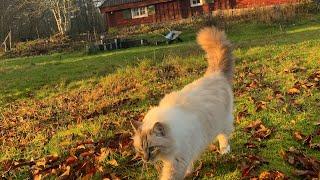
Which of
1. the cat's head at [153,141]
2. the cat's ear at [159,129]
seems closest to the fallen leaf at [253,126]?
the cat's head at [153,141]

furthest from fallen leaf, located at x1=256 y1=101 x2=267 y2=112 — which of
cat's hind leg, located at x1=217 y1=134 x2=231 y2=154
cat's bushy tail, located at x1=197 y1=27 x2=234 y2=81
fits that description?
cat's hind leg, located at x1=217 y1=134 x2=231 y2=154

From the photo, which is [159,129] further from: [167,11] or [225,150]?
[167,11]

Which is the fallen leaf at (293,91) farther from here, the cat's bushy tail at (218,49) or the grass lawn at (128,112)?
the cat's bushy tail at (218,49)

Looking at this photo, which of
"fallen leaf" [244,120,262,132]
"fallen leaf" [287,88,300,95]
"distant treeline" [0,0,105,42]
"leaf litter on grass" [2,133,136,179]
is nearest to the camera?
"leaf litter on grass" [2,133,136,179]

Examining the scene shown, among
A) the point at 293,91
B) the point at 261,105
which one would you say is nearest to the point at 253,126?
the point at 261,105

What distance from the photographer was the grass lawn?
5.75m

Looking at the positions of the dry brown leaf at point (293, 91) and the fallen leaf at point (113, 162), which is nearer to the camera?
the fallen leaf at point (113, 162)

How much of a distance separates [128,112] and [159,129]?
4.43 m

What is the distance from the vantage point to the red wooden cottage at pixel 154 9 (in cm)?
4419

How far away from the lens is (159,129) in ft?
14.3

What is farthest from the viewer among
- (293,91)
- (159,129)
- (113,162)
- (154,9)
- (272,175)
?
(154,9)

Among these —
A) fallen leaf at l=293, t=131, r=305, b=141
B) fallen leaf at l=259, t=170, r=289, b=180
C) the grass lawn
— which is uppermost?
fallen leaf at l=259, t=170, r=289, b=180

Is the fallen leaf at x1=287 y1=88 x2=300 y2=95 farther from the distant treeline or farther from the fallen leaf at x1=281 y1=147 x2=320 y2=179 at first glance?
the distant treeline

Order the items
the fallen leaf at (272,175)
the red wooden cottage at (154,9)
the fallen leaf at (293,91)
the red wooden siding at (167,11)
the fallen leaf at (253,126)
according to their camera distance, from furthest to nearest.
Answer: the red wooden siding at (167,11)
the red wooden cottage at (154,9)
the fallen leaf at (293,91)
the fallen leaf at (253,126)
the fallen leaf at (272,175)
